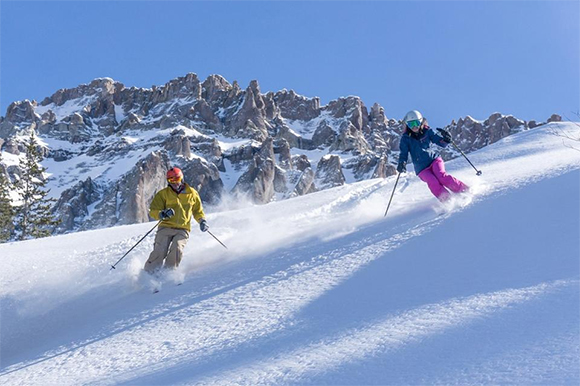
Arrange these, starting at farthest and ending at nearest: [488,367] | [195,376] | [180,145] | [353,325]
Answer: [180,145]
[353,325]
[195,376]
[488,367]

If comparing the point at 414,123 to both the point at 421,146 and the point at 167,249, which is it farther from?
the point at 167,249

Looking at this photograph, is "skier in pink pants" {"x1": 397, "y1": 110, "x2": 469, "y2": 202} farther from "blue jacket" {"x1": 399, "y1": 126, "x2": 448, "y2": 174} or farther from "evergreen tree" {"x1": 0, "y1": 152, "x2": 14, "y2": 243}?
"evergreen tree" {"x1": 0, "y1": 152, "x2": 14, "y2": 243}

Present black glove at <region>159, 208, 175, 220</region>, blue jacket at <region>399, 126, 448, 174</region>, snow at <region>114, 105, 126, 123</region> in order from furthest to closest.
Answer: snow at <region>114, 105, 126, 123</region>, blue jacket at <region>399, 126, 448, 174</region>, black glove at <region>159, 208, 175, 220</region>

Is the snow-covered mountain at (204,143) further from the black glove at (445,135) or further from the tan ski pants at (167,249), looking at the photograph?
the black glove at (445,135)

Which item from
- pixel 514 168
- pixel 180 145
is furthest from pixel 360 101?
pixel 514 168

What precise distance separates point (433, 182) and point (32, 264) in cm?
695

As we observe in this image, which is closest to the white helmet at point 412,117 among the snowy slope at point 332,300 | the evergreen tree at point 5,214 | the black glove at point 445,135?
the black glove at point 445,135

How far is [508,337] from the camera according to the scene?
3576 mm

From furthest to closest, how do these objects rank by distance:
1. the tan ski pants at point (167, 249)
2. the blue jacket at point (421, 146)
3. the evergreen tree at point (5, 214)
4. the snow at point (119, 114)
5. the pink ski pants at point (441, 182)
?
the snow at point (119, 114) → the evergreen tree at point (5, 214) → the blue jacket at point (421, 146) → the pink ski pants at point (441, 182) → the tan ski pants at point (167, 249)

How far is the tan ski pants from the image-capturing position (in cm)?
745

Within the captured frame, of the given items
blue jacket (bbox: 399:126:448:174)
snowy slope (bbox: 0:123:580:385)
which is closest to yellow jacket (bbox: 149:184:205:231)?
snowy slope (bbox: 0:123:580:385)

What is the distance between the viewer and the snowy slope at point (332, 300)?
11.7 ft

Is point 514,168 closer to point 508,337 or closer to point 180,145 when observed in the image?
point 508,337

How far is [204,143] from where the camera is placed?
150 metres
